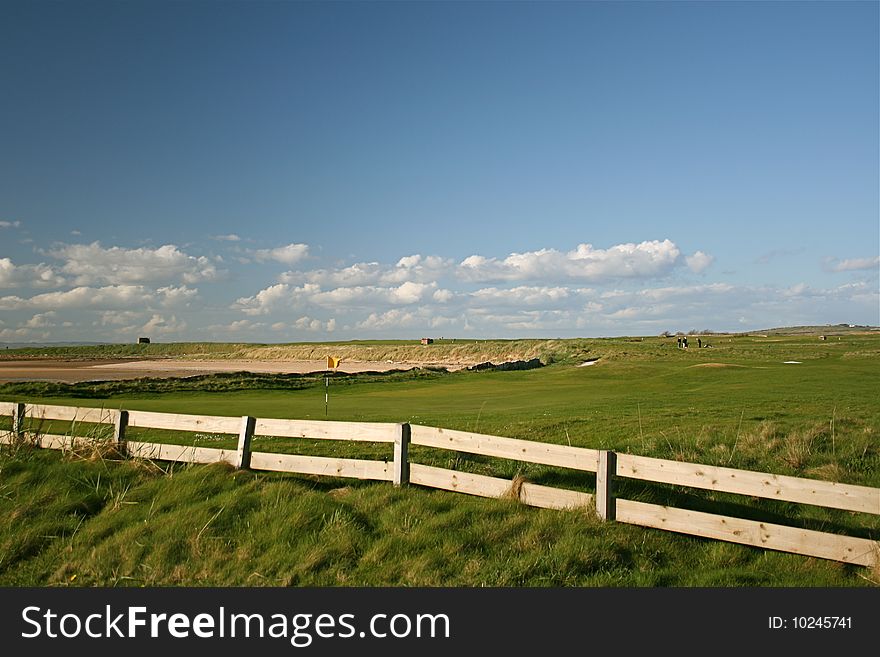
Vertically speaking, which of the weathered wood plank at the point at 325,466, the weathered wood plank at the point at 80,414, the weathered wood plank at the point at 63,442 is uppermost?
the weathered wood plank at the point at 80,414

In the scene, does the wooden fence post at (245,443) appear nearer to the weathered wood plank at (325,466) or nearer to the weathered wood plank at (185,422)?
the weathered wood plank at (325,466)

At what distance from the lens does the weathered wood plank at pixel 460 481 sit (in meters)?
9.16

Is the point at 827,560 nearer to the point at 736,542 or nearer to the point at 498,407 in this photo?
the point at 736,542

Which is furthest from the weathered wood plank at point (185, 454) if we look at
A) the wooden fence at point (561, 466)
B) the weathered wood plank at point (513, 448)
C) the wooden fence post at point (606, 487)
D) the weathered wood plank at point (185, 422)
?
the wooden fence post at point (606, 487)

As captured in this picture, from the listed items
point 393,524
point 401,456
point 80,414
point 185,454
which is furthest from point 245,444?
point 80,414

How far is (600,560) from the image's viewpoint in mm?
7574

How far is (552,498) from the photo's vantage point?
8781 millimetres

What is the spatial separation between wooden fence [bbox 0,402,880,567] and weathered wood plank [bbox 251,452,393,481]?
0.05 feet

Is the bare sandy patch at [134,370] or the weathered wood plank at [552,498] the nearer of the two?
the weathered wood plank at [552,498]

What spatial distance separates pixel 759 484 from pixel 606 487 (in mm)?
1704

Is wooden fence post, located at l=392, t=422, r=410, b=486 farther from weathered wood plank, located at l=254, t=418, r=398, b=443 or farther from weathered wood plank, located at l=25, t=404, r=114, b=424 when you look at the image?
weathered wood plank, located at l=25, t=404, r=114, b=424

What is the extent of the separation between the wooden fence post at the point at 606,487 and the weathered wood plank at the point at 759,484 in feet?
0.59

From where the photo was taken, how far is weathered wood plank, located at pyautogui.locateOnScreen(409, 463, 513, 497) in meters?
9.16

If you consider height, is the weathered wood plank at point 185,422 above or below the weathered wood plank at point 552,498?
above
